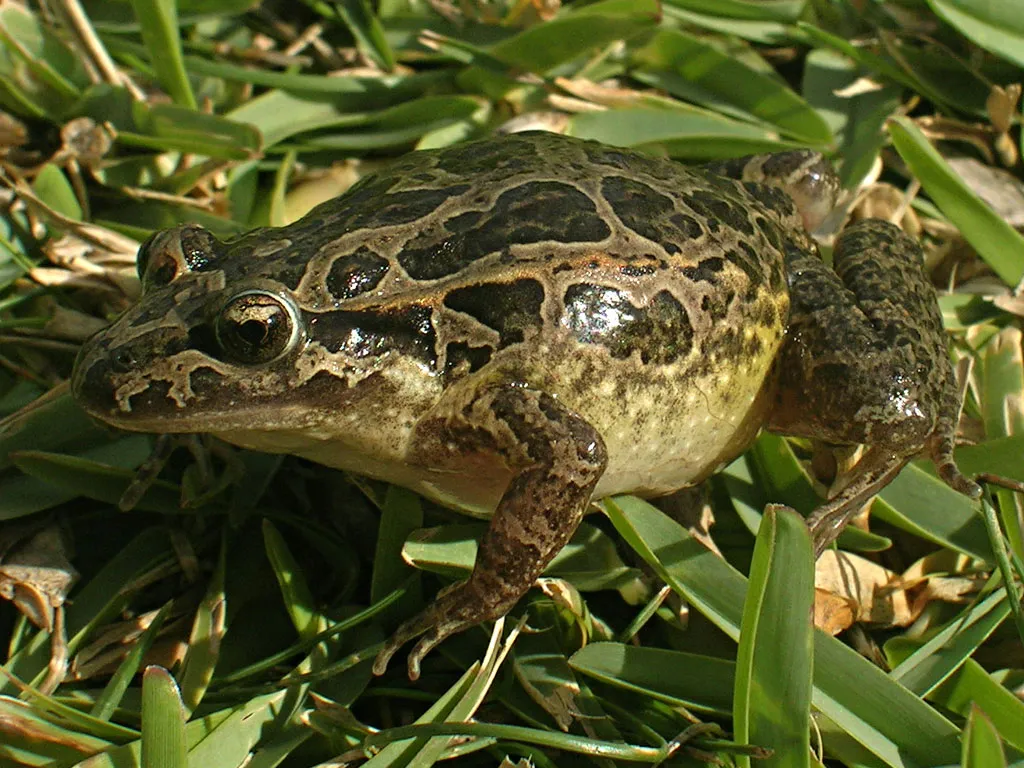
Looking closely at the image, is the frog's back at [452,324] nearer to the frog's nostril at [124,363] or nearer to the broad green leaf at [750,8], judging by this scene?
the frog's nostril at [124,363]

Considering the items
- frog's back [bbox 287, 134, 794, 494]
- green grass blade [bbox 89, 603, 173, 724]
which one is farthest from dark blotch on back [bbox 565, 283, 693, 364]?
green grass blade [bbox 89, 603, 173, 724]

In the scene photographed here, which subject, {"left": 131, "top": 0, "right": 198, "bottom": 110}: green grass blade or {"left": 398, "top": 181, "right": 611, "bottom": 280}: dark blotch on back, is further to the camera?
{"left": 131, "top": 0, "right": 198, "bottom": 110}: green grass blade

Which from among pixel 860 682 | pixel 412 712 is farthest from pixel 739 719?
pixel 412 712

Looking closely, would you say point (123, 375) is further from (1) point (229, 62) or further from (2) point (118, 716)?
(1) point (229, 62)

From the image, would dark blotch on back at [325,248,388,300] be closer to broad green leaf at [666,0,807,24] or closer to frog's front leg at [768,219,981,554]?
frog's front leg at [768,219,981,554]

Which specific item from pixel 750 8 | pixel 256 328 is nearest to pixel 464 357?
pixel 256 328

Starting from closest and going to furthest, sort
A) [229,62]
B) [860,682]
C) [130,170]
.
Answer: [860,682] → [130,170] → [229,62]

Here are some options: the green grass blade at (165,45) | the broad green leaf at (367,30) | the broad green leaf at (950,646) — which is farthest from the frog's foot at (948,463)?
the green grass blade at (165,45)
